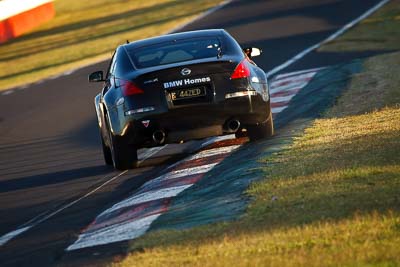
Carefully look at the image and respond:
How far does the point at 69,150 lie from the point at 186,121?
405cm

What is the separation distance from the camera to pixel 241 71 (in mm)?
13742

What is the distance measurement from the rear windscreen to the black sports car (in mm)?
11

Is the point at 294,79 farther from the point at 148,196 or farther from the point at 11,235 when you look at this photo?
the point at 11,235

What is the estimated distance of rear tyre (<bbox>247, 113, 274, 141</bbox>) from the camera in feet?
46.6

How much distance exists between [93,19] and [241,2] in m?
5.71

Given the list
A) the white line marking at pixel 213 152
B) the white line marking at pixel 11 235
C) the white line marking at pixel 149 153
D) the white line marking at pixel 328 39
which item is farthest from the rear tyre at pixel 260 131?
the white line marking at pixel 328 39

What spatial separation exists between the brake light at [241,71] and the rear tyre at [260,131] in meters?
0.67

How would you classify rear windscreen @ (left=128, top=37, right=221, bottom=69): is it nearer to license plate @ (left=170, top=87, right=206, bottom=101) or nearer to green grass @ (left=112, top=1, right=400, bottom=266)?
license plate @ (left=170, top=87, right=206, bottom=101)

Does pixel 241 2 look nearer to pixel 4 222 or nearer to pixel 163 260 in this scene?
pixel 4 222

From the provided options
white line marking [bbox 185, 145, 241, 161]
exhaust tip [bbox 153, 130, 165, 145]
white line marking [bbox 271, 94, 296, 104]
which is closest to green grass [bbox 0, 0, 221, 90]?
white line marking [bbox 271, 94, 296, 104]

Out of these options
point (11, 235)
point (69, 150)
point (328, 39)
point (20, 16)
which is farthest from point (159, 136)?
point (20, 16)

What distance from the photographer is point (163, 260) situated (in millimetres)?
7828

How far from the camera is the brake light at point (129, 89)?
13.6 m

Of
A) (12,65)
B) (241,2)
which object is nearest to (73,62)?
(12,65)
